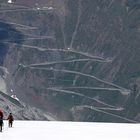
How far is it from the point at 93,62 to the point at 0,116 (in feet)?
205

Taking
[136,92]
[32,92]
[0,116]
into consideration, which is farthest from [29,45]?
[0,116]

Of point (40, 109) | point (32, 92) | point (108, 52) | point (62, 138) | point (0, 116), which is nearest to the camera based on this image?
point (62, 138)

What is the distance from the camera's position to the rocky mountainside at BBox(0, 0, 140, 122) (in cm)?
8081

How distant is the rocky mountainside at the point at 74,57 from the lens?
80.8 metres

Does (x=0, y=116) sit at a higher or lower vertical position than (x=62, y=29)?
higher

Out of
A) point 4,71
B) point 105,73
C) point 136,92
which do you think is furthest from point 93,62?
→ point 4,71

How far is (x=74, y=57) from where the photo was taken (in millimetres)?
87625

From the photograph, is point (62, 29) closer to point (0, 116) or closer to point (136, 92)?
point (136, 92)

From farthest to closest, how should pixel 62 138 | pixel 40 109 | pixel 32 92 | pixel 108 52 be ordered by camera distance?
1. pixel 108 52
2. pixel 32 92
3. pixel 40 109
4. pixel 62 138

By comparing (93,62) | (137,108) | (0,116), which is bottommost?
(137,108)

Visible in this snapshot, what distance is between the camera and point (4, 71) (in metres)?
83.4

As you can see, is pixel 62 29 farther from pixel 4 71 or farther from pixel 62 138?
pixel 62 138

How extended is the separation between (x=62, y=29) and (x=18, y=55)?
10.9 metres

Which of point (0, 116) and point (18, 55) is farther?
point (18, 55)
